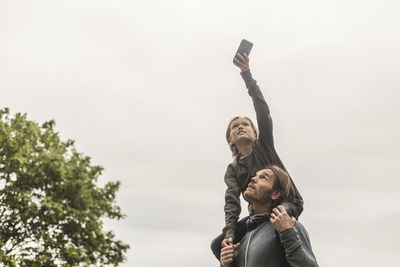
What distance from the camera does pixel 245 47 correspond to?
20.7 feet

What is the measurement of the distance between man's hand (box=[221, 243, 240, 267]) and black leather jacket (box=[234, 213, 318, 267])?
0.20 ft

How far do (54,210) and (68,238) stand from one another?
1.71 m

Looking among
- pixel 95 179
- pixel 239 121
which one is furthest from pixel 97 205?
pixel 239 121

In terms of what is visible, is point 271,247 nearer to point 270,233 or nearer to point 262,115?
point 270,233

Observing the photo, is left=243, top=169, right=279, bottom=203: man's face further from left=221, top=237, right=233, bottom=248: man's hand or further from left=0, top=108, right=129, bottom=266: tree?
left=0, top=108, right=129, bottom=266: tree

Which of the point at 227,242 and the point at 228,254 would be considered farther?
the point at 227,242

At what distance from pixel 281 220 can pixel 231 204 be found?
1.04 meters

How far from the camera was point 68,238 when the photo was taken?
24.0 meters

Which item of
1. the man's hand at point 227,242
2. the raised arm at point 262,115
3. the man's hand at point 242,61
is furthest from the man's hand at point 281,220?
the man's hand at point 242,61

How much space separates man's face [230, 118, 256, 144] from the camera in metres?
6.26

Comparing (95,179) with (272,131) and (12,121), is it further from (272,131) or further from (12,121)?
(272,131)

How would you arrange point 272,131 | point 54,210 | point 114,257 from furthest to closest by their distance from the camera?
point 114,257 → point 54,210 → point 272,131

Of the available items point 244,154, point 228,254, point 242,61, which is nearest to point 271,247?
point 228,254

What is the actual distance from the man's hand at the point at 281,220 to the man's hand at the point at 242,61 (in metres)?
1.91
